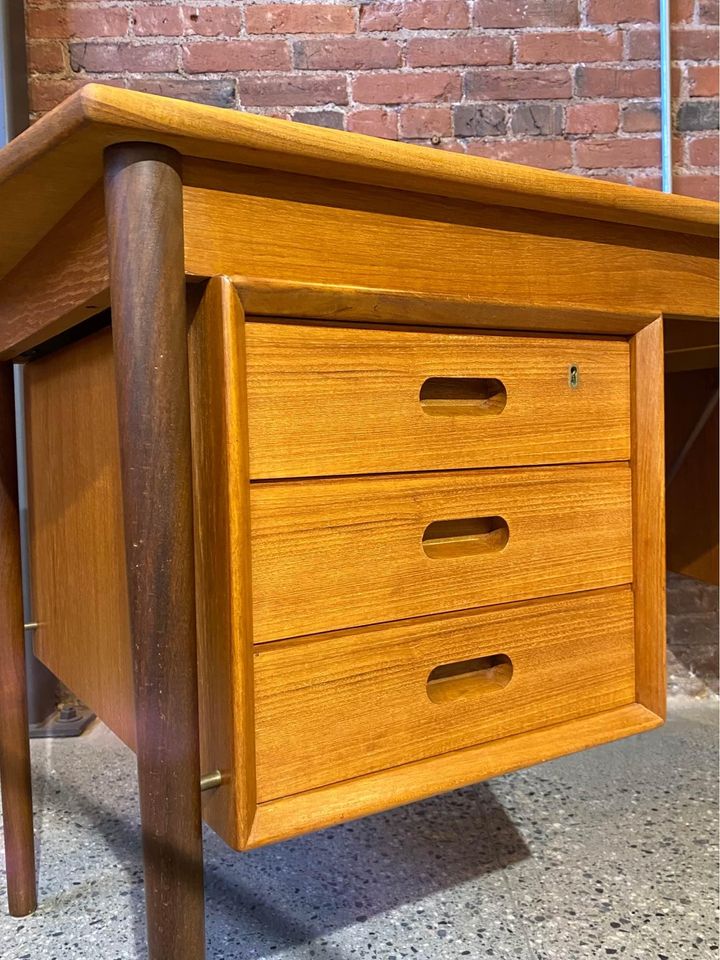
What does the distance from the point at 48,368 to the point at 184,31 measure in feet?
2.82

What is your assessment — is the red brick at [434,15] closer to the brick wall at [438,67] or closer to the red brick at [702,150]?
the brick wall at [438,67]

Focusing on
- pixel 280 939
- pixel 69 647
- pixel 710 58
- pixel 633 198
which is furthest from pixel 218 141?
pixel 710 58

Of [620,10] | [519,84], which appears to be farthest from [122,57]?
[620,10]

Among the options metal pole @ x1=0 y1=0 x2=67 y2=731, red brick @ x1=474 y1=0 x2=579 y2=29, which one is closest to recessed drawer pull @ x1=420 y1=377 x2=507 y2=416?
metal pole @ x1=0 y1=0 x2=67 y2=731

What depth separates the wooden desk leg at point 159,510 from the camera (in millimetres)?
533

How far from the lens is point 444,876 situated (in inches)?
41.6

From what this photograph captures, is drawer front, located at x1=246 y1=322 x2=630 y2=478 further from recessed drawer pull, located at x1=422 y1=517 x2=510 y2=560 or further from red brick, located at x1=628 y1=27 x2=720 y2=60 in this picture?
red brick, located at x1=628 y1=27 x2=720 y2=60

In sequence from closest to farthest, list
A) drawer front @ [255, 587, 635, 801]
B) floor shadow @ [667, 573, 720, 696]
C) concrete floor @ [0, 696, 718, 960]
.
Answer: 1. drawer front @ [255, 587, 635, 801]
2. concrete floor @ [0, 696, 718, 960]
3. floor shadow @ [667, 573, 720, 696]

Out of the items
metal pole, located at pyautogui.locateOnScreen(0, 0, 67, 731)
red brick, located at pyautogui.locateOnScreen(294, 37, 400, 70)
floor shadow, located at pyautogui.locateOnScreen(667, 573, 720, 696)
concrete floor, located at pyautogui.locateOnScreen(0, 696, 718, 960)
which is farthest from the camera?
floor shadow, located at pyautogui.locateOnScreen(667, 573, 720, 696)

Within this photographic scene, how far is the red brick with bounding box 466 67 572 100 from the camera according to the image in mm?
1503

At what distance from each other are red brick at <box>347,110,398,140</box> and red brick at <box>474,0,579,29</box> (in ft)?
0.81

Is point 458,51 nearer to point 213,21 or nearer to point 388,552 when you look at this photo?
point 213,21

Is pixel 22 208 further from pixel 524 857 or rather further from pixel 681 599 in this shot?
pixel 681 599

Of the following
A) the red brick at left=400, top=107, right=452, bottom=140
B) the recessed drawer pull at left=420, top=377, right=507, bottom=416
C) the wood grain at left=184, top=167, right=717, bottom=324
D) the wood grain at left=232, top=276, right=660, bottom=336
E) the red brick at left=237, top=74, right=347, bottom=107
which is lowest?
the recessed drawer pull at left=420, top=377, right=507, bottom=416
